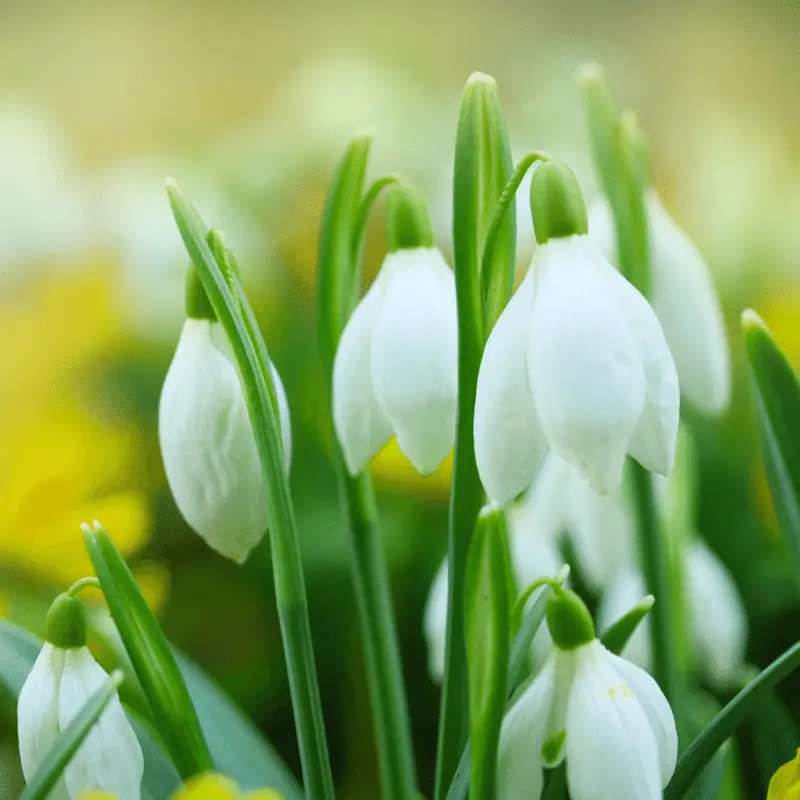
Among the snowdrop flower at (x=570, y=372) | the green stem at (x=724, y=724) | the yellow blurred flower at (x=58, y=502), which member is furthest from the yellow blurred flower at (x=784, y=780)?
the yellow blurred flower at (x=58, y=502)

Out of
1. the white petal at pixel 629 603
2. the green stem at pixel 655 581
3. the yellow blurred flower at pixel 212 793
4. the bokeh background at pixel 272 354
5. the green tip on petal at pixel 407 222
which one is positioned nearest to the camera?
the yellow blurred flower at pixel 212 793

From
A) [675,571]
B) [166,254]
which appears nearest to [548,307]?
[675,571]

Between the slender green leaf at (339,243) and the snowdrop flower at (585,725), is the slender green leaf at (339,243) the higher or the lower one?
the higher one

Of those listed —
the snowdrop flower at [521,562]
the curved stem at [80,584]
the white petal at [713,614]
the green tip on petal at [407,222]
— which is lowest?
the white petal at [713,614]

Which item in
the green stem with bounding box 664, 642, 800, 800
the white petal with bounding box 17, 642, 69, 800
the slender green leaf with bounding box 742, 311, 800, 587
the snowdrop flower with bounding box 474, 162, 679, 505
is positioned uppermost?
the snowdrop flower with bounding box 474, 162, 679, 505

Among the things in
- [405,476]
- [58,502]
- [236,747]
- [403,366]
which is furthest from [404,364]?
[405,476]

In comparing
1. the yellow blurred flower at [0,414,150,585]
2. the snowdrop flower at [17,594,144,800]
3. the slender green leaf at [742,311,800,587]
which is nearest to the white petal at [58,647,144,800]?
the snowdrop flower at [17,594,144,800]

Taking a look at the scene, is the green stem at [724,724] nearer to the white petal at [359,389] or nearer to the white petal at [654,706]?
the white petal at [654,706]

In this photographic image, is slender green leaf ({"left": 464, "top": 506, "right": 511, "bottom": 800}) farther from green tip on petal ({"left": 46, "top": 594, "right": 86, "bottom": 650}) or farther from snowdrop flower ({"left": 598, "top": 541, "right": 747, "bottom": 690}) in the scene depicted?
snowdrop flower ({"left": 598, "top": 541, "right": 747, "bottom": 690})
